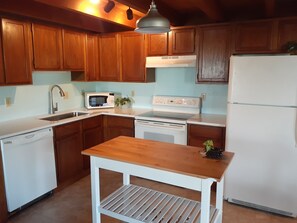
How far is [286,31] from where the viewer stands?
9.03 feet

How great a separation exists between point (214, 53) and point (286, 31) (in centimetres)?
83

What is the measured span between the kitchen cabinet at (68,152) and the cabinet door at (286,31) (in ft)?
9.01

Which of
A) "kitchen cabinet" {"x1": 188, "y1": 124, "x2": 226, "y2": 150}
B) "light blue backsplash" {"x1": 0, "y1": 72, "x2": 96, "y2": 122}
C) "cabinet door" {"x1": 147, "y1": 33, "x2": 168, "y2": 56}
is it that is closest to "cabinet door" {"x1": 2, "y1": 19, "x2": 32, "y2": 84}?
"light blue backsplash" {"x1": 0, "y1": 72, "x2": 96, "y2": 122}

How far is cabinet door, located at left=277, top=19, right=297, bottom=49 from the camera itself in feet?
8.91

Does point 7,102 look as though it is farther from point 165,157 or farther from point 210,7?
point 210,7

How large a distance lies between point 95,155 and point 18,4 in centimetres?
199

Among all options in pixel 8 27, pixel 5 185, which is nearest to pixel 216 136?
pixel 5 185

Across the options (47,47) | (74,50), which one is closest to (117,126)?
(74,50)

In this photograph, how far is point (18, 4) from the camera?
2.68m

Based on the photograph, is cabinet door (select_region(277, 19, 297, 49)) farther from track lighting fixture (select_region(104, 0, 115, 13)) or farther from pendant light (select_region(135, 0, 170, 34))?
track lighting fixture (select_region(104, 0, 115, 13))

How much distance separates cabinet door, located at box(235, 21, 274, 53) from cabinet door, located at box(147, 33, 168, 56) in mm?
967

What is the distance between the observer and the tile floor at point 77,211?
A: 259 cm

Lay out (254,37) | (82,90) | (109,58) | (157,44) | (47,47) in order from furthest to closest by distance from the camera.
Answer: (82,90)
(109,58)
(157,44)
(47,47)
(254,37)

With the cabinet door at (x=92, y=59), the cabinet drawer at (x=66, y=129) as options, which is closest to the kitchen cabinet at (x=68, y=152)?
the cabinet drawer at (x=66, y=129)
